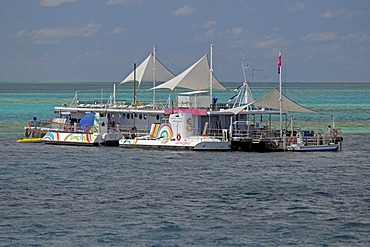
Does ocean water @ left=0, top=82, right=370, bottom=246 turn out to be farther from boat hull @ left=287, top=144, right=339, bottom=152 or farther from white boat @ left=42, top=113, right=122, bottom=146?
white boat @ left=42, top=113, right=122, bottom=146

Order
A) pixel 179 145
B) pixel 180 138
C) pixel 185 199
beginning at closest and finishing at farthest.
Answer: pixel 185 199, pixel 179 145, pixel 180 138

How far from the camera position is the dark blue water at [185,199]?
3353 centimetres

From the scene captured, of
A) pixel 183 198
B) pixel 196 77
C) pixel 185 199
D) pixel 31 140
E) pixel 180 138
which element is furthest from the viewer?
pixel 31 140

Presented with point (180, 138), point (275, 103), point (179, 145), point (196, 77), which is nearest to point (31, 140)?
point (196, 77)

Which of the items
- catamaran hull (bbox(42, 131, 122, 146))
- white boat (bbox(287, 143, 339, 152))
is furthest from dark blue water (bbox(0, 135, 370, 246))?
catamaran hull (bbox(42, 131, 122, 146))

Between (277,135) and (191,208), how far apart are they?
2491 centimetres

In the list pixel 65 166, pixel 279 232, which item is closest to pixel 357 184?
pixel 279 232

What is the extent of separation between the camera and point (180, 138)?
62938mm

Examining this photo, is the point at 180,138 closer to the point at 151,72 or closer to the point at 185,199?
the point at 151,72

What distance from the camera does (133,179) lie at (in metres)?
48.6

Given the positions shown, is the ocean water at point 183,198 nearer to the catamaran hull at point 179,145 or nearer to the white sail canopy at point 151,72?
the catamaran hull at point 179,145

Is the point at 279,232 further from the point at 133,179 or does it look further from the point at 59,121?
the point at 59,121

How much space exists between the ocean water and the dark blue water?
42 millimetres

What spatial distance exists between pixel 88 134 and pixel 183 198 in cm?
2746
